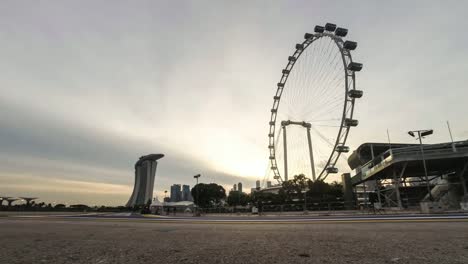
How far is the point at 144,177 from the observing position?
17088 centimetres

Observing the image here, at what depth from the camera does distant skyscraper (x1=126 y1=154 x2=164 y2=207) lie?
167125 millimetres

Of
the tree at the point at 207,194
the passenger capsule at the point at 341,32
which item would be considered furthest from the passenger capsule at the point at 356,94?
the tree at the point at 207,194

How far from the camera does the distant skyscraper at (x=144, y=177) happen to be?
548 feet

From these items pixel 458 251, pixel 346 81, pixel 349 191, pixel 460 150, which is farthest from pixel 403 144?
pixel 458 251

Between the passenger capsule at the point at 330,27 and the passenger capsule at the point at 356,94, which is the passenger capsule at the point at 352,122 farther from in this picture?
the passenger capsule at the point at 330,27

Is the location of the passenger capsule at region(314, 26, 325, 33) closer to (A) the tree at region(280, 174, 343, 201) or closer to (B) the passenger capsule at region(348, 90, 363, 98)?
(B) the passenger capsule at region(348, 90, 363, 98)

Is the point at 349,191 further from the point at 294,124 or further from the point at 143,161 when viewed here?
the point at 143,161

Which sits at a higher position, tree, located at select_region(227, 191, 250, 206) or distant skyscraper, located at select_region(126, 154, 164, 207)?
distant skyscraper, located at select_region(126, 154, 164, 207)

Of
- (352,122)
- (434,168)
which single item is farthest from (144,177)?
(434,168)

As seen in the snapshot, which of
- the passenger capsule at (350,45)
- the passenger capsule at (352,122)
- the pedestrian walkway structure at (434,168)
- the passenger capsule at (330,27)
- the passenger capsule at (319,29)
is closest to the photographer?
the pedestrian walkway structure at (434,168)

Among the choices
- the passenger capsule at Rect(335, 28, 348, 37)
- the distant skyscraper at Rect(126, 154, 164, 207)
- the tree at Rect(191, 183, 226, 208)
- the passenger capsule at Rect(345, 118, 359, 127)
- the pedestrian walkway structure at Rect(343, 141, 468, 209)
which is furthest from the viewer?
the distant skyscraper at Rect(126, 154, 164, 207)

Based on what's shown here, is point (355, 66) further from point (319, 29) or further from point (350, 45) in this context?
A: point (319, 29)

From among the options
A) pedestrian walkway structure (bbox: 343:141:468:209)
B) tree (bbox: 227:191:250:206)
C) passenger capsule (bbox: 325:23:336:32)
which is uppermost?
passenger capsule (bbox: 325:23:336:32)

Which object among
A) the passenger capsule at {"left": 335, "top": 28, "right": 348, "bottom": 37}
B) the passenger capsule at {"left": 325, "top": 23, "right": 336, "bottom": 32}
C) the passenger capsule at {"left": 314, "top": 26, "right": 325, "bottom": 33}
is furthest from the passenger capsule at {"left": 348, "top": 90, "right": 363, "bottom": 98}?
the passenger capsule at {"left": 314, "top": 26, "right": 325, "bottom": 33}
